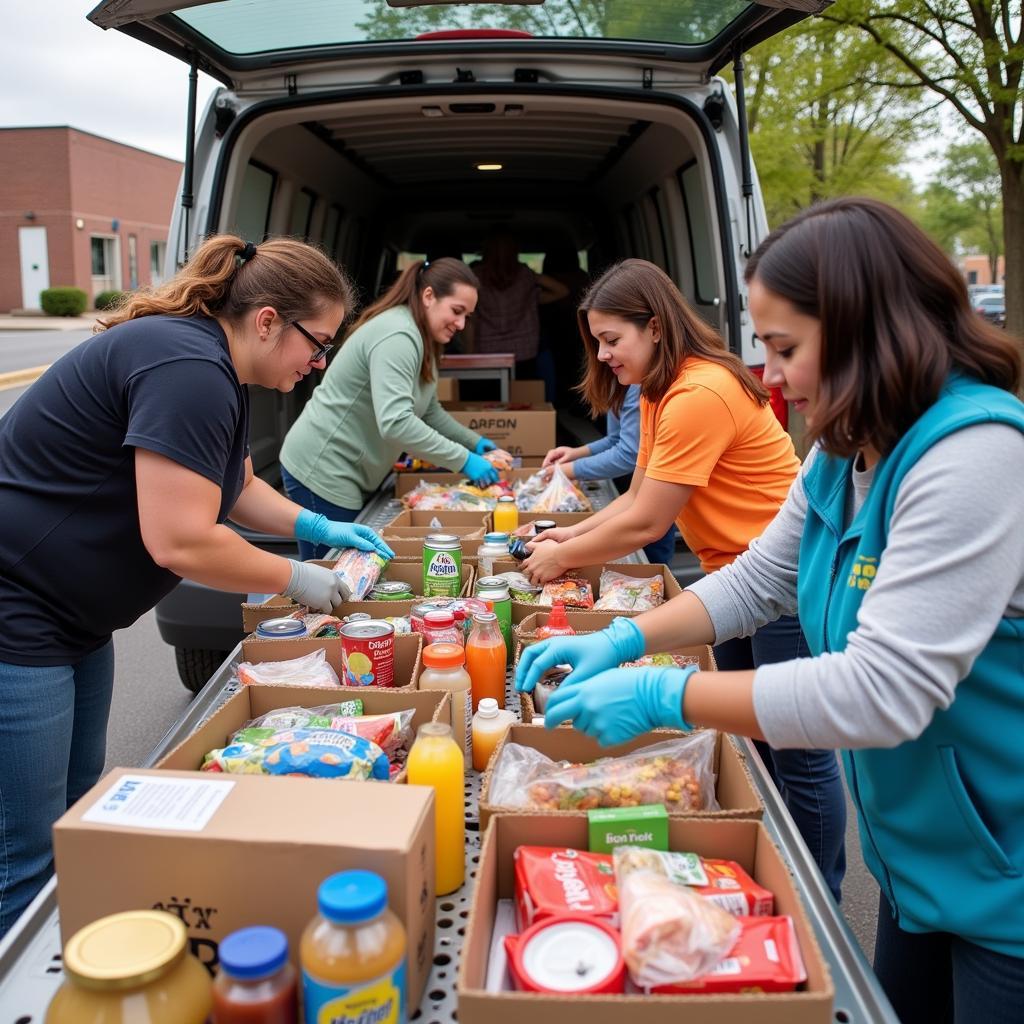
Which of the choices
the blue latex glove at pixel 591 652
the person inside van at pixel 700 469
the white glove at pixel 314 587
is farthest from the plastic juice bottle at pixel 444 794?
the person inside van at pixel 700 469

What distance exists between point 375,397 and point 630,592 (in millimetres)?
1559

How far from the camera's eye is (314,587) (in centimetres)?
237

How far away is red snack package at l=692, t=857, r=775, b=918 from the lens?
50.9 inches

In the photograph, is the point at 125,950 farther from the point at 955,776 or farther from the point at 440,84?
the point at 440,84

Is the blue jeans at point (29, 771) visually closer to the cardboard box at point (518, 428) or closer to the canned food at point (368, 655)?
the canned food at point (368, 655)

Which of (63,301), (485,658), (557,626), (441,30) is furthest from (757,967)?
(63,301)

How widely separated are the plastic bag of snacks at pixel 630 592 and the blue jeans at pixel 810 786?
12.8 inches

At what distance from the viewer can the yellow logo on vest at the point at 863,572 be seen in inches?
53.9

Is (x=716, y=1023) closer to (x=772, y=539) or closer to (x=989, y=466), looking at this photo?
(x=989, y=466)

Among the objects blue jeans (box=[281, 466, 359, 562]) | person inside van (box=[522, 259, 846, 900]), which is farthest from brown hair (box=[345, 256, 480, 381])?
person inside van (box=[522, 259, 846, 900])

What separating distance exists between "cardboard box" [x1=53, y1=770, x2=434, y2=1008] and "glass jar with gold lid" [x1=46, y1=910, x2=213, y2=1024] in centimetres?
13

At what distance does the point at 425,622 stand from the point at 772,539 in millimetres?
759

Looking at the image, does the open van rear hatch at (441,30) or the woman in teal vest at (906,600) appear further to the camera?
the open van rear hatch at (441,30)

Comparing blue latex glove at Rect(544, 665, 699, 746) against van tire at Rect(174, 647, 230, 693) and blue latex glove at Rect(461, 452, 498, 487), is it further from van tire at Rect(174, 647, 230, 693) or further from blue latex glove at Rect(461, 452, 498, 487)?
van tire at Rect(174, 647, 230, 693)
